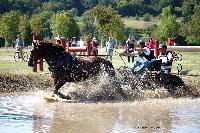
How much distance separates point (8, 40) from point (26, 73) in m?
61.8

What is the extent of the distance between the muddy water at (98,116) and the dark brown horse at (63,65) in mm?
923

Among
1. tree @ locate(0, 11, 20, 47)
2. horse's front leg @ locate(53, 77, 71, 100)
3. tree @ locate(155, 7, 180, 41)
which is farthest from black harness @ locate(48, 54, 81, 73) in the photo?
tree @ locate(155, 7, 180, 41)

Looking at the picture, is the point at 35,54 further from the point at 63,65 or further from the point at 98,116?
the point at 98,116

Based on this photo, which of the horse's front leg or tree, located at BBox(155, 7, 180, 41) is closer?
the horse's front leg

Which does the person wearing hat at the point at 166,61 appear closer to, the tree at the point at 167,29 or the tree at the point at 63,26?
the tree at the point at 167,29

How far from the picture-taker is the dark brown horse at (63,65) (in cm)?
1694

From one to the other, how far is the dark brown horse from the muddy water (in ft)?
3.03

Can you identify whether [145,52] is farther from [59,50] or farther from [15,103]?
[15,103]

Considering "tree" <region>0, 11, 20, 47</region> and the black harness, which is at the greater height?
"tree" <region>0, 11, 20, 47</region>

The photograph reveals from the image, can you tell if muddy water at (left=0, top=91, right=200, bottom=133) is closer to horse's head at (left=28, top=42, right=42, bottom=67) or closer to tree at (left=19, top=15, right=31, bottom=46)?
horse's head at (left=28, top=42, right=42, bottom=67)

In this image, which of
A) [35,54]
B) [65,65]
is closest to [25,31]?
[35,54]

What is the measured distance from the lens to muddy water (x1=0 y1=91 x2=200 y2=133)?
37.3ft

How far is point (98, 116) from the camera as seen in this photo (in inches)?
527

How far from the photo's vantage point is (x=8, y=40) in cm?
8338
